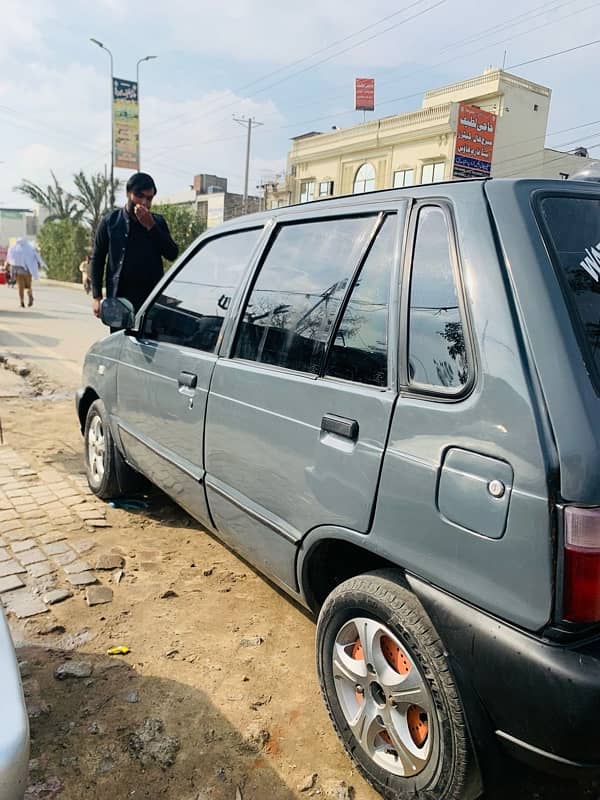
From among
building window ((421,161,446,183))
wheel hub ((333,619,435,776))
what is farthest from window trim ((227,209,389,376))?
building window ((421,161,446,183))

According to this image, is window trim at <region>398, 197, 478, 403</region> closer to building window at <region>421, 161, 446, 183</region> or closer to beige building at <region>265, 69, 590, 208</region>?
beige building at <region>265, 69, 590, 208</region>

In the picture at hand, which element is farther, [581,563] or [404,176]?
[404,176]

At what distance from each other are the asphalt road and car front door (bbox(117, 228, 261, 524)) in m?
4.53

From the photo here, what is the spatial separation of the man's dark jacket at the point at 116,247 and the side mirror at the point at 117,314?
1.51 meters

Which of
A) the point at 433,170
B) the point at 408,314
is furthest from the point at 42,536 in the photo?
the point at 433,170

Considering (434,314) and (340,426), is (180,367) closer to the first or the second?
(340,426)

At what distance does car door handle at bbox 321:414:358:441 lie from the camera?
1911 millimetres

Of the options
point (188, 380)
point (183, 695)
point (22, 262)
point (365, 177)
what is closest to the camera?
point (183, 695)

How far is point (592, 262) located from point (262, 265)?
1.40 meters

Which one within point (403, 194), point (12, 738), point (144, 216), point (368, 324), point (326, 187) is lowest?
point (12, 738)

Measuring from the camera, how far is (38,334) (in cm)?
1173

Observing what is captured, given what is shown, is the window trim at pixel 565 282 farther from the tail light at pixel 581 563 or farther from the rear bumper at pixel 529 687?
the rear bumper at pixel 529 687

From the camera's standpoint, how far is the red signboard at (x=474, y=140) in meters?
32.5

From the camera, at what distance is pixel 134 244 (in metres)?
5.04
